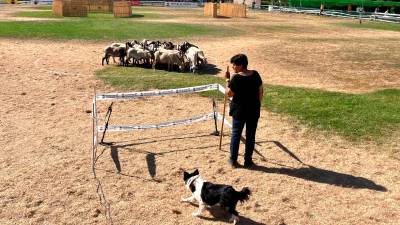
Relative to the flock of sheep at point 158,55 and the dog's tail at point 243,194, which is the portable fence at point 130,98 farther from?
the flock of sheep at point 158,55

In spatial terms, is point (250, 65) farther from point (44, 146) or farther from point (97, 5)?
point (97, 5)

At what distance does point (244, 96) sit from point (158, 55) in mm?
13129

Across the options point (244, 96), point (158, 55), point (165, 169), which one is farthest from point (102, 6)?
point (244, 96)

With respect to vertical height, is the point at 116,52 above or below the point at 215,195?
above

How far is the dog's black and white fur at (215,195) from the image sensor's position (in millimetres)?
7590

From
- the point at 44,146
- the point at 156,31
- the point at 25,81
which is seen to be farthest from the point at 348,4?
the point at 44,146

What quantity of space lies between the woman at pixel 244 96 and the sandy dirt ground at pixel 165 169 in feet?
2.54

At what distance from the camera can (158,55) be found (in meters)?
22.0

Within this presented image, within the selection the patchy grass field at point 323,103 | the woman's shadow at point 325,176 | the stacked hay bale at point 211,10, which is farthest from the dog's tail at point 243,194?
the stacked hay bale at point 211,10

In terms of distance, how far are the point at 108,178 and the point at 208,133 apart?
12.2 feet

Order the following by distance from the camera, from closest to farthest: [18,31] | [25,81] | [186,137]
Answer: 1. [186,137]
2. [25,81]
3. [18,31]

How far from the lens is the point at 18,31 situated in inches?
1324

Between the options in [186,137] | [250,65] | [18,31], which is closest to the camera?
[186,137]

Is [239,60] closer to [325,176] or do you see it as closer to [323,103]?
[325,176]
